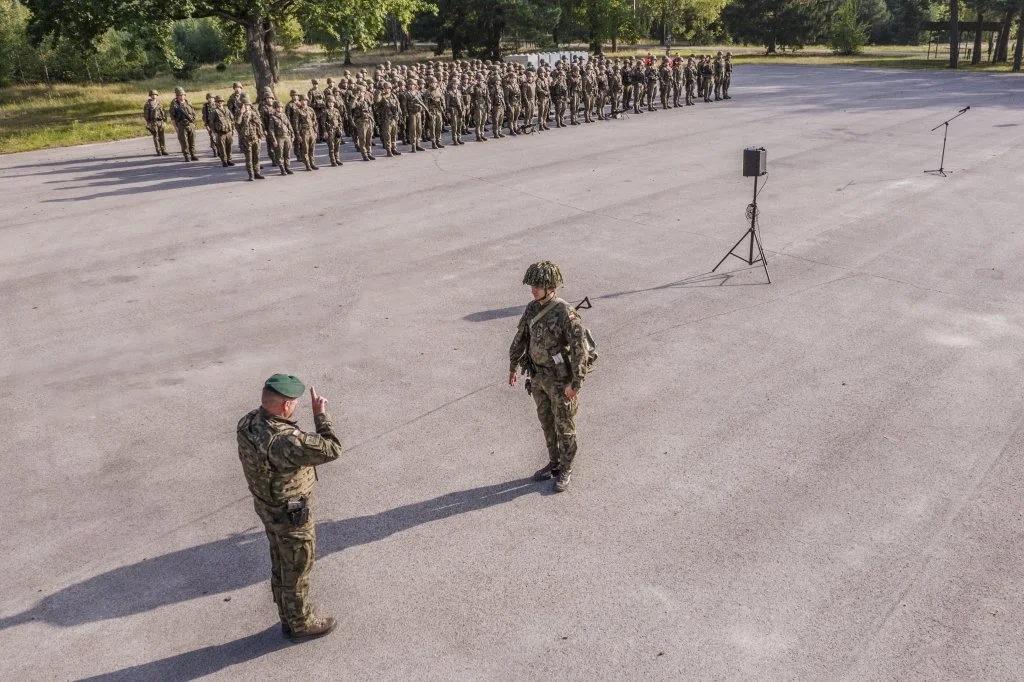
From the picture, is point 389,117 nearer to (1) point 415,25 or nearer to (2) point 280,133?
(2) point 280,133

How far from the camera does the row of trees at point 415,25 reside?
2620 cm

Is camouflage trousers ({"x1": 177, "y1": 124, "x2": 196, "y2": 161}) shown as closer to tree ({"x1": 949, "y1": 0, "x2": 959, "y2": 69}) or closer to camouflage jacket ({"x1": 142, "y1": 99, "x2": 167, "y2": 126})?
camouflage jacket ({"x1": 142, "y1": 99, "x2": 167, "y2": 126})

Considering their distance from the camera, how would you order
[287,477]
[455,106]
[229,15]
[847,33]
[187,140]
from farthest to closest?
[847,33]
[229,15]
[455,106]
[187,140]
[287,477]

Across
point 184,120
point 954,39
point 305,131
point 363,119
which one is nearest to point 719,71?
point 363,119

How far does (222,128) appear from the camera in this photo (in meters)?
19.5

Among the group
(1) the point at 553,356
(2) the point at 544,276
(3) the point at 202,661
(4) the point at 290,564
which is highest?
(2) the point at 544,276

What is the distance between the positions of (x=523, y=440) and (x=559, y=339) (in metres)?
1.54

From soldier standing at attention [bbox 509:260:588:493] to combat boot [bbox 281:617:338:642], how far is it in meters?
2.23

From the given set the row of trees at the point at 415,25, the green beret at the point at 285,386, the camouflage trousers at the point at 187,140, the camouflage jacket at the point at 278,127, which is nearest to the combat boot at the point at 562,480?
the green beret at the point at 285,386

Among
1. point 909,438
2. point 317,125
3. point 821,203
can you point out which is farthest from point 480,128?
point 909,438

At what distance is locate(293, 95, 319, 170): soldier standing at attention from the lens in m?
18.5

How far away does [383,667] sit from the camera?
16.6 ft

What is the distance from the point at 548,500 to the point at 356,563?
1.59 meters

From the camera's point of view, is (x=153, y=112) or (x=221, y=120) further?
(x=153, y=112)
